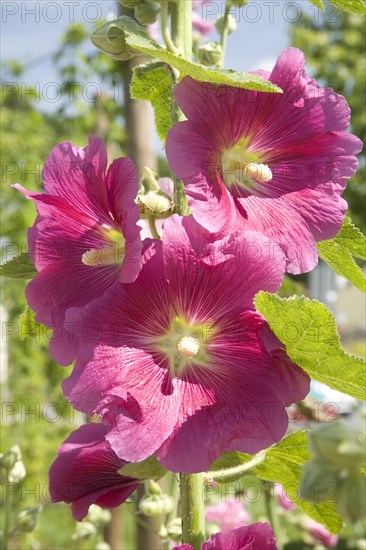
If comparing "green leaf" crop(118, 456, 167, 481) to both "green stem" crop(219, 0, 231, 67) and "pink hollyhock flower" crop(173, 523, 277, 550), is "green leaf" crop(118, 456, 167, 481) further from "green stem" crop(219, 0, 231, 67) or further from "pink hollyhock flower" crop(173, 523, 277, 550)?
"green stem" crop(219, 0, 231, 67)

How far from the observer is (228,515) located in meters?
1.83

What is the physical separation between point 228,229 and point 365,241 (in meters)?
0.16

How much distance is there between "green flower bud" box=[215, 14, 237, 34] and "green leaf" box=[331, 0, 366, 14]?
222 millimetres

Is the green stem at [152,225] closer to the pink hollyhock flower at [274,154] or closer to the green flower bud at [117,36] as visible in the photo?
the pink hollyhock flower at [274,154]

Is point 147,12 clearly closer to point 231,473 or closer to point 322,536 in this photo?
point 231,473

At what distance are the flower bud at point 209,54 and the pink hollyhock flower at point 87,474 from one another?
43 cm

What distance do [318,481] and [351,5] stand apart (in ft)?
1.52

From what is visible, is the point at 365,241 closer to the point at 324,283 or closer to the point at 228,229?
the point at 228,229

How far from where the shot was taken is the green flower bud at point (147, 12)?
2.77ft

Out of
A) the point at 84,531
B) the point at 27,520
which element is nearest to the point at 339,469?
→ the point at 27,520

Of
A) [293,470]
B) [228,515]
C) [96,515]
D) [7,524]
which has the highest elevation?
[293,470]

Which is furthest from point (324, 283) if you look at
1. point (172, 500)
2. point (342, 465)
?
point (342, 465)

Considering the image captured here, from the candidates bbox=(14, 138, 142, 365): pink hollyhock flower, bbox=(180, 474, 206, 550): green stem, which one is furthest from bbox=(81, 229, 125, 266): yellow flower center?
bbox=(180, 474, 206, 550): green stem

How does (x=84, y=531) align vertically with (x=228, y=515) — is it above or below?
above
